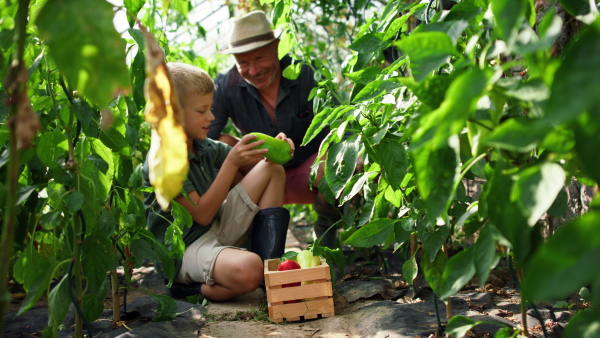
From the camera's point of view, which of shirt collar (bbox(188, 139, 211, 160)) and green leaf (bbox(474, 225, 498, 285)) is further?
shirt collar (bbox(188, 139, 211, 160))

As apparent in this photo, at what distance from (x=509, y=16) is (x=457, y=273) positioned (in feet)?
1.41

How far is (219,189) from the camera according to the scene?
7.91 feet

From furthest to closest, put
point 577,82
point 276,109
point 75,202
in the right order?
point 276,109 → point 75,202 → point 577,82

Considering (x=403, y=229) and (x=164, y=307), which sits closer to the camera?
(x=403, y=229)

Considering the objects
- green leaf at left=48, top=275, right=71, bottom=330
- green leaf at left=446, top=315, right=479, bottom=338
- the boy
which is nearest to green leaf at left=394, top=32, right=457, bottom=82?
green leaf at left=446, top=315, right=479, bottom=338

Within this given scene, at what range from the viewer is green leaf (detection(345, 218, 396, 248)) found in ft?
4.70

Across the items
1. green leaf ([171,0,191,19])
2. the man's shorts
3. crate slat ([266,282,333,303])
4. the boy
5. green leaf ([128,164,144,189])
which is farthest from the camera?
the man's shorts

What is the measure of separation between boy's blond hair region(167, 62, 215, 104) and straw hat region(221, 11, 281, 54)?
0.65 m

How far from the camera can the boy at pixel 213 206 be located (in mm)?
2299

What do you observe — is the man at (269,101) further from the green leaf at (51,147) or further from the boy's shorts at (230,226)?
the green leaf at (51,147)

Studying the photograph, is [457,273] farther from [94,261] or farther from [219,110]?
[219,110]

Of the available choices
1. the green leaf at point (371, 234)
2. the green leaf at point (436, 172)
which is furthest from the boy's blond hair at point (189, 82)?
the green leaf at point (436, 172)

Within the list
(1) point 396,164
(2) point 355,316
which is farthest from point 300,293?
(1) point 396,164

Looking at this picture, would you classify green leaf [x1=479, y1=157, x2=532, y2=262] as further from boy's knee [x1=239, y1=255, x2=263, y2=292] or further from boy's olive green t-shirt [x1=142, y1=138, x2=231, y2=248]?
boy's olive green t-shirt [x1=142, y1=138, x2=231, y2=248]
